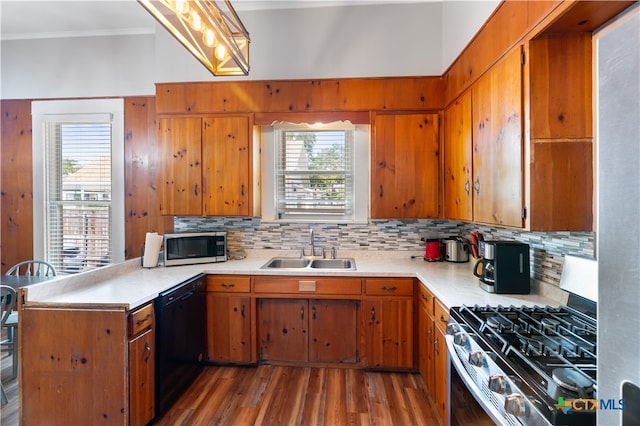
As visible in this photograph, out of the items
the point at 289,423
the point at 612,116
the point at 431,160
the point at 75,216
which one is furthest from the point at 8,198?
the point at 612,116

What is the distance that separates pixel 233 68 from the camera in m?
1.98

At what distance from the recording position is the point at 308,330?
252cm

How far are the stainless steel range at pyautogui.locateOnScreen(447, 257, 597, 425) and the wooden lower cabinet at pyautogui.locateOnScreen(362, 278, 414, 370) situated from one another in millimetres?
888

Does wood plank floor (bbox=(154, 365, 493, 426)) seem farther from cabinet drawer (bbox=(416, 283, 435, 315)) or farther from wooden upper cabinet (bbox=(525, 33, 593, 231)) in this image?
wooden upper cabinet (bbox=(525, 33, 593, 231))

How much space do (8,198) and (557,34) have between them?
4824mm

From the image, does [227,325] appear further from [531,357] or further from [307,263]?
[531,357]

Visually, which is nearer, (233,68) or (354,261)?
(233,68)

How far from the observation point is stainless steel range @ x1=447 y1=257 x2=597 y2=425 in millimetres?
808

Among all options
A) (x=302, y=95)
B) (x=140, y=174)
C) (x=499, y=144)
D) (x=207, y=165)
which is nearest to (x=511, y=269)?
(x=499, y=144)

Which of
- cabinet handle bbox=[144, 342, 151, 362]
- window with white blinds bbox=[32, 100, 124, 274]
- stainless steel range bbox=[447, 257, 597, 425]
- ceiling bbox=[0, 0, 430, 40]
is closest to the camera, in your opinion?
stainless steel range bbox=[447, 257, 597, 425]

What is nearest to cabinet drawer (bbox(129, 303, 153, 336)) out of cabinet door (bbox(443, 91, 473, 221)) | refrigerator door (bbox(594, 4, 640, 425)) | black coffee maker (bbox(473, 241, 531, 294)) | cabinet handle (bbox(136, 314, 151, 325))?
cabinet handle (bbox(136, 314, 151, 325))

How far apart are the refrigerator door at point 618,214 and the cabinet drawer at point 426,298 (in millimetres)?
1512

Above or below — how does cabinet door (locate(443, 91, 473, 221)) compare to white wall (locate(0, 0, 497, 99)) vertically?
below

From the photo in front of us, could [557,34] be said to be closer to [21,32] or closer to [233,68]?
[233,68]
